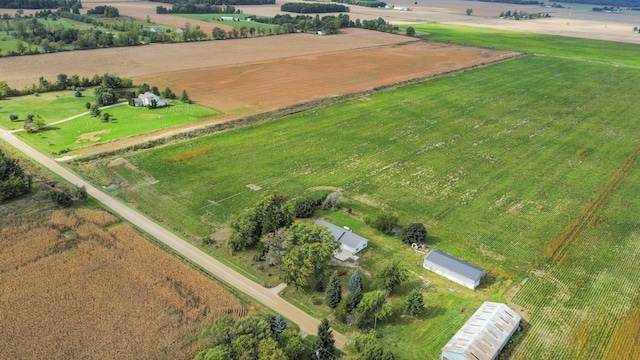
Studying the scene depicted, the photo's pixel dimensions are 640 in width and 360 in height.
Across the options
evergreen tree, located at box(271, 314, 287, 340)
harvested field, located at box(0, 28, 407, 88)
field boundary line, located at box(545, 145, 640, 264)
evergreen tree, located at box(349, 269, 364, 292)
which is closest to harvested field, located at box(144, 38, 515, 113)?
harvested field, located at box(0, 28, 407, 88)

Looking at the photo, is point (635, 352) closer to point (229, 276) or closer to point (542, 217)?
point (542, 217)

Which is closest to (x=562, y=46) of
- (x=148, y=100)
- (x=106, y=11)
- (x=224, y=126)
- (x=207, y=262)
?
(x=224, y=126)

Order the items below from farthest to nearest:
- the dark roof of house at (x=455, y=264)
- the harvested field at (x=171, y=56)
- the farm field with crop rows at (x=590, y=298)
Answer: the harvested field at (x=171, y=56), the dark roof of house at (x=455, y=264), the farm field with crop rows at (x=590, y=298)

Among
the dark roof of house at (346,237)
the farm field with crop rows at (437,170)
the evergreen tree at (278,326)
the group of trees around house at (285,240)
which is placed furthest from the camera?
the farm field with crop rows at (437,170)

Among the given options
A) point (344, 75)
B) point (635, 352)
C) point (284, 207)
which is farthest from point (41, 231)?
point (344, 75)

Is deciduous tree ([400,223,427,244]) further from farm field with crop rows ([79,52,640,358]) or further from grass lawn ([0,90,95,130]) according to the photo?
grass lawn ([0,90,95,130])

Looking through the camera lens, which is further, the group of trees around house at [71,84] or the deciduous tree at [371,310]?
the group of trees around house at [71,84]

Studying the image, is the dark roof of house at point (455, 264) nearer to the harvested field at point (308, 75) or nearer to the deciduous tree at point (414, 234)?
the deciduous tree at point (414, 234)

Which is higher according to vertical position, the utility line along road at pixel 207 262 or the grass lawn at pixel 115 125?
the grass lawn at pixel 115 125

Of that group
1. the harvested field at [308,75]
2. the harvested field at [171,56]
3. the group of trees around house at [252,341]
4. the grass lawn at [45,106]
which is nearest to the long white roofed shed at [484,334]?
the group of trees around house at [252,341]
